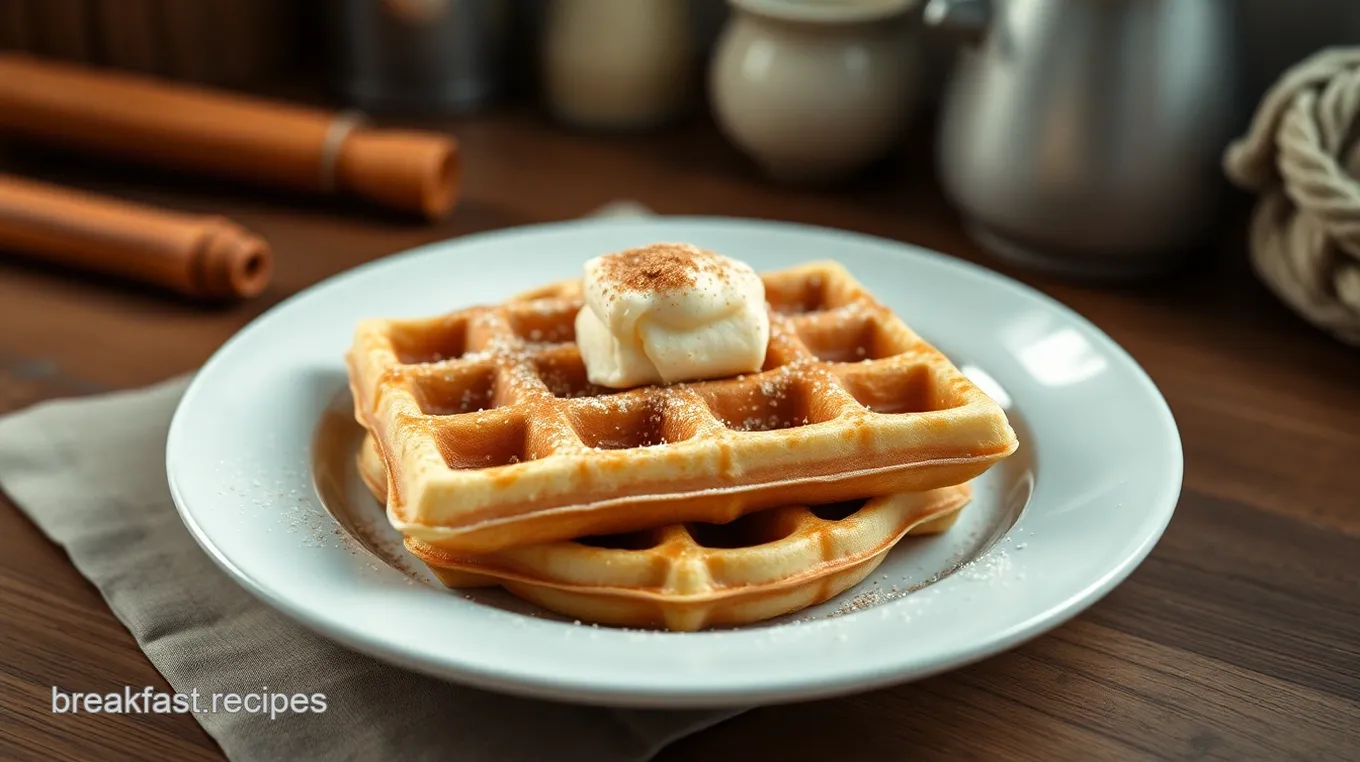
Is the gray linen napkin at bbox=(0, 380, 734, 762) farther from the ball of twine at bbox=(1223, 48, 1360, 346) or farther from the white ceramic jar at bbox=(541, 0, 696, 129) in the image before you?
the white ceramic jar at bbox=(541, 0, 696, 129)

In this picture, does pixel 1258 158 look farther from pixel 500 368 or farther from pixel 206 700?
pixel 206 700

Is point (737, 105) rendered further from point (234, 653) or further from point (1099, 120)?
point (234, 653)

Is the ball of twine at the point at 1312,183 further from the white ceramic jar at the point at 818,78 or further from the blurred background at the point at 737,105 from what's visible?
the white ceramic jar at the point at 818,78

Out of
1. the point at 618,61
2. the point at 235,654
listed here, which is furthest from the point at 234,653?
the point at 618,61

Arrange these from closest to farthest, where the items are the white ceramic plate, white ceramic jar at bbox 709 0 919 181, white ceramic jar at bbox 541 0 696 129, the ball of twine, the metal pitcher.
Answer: the white ceramic plate
the ball of twine
the metal pitcher
white ceramic jar at bbox 709 0 919 181
white ceramic jar at bbox 541 0 696 129

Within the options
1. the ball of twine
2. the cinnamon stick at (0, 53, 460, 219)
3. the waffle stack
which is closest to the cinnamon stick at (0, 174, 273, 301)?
the cinnamon stick at (0, 53, 460, 219)
